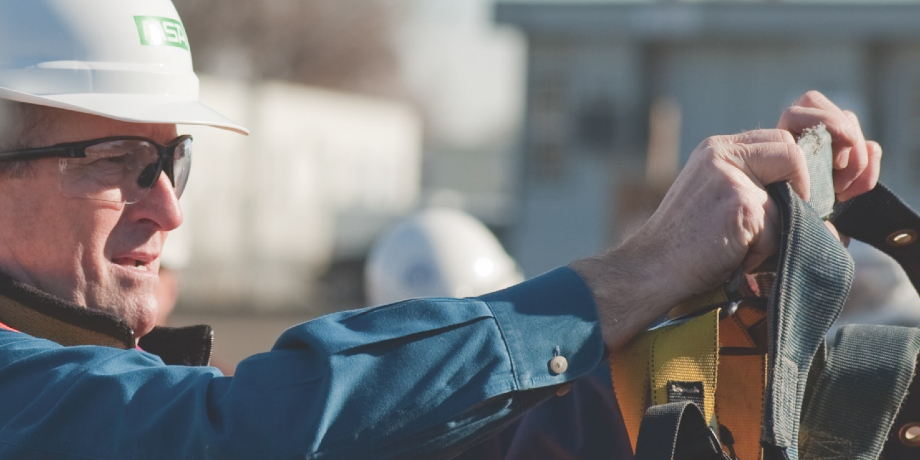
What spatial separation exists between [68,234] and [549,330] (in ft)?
3.52

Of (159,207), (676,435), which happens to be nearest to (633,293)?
(676,435)

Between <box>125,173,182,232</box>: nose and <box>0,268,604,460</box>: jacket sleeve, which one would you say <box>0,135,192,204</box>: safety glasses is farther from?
<box>0,268,604,460</box>: jacket sleeve

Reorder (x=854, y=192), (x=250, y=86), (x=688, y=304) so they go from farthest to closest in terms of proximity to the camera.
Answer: (x=250, y=86), (x=854, y=192), (x=688, y=304)

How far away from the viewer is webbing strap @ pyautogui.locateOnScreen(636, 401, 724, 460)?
175 centimetres

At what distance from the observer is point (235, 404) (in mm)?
1806

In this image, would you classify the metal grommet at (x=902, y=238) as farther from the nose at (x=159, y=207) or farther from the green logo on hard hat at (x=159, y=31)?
the green logo on hard hat at (x=159, y=31)

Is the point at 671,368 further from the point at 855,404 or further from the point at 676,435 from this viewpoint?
the point at 855,404

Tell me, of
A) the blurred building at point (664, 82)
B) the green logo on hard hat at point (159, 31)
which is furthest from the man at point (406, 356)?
the blurred building at point (664, 82)

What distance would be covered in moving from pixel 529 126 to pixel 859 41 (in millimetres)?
7176

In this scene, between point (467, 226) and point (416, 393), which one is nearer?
point (416, 393)

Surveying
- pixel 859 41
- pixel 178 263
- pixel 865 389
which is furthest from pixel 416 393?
pixel 859 41

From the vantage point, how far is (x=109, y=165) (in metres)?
2.37

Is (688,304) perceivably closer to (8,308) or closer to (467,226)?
(8,308)

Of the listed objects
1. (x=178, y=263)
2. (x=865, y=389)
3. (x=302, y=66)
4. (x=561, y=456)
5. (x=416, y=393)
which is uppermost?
(x=416, y=393)
